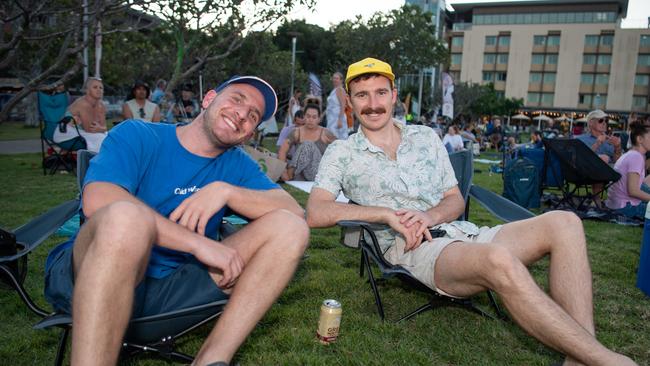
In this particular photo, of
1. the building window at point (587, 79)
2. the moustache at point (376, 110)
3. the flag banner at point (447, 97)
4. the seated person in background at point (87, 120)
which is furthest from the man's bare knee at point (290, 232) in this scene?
the building window at point (587, 79)

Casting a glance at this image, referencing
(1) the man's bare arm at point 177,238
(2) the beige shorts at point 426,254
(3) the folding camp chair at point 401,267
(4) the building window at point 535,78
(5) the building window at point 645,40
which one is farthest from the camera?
(4) the building window at point 535,78

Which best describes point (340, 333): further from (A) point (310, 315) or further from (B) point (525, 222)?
Answer: (B) point (525, 222)

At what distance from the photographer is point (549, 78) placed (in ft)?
222

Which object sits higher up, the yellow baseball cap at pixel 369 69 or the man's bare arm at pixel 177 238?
the yellow baseball cap at pixel 369 69

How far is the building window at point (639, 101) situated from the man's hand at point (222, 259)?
73.5 metres

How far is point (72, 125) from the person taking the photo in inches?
318

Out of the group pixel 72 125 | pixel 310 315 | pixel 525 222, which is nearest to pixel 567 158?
pixel 525 222

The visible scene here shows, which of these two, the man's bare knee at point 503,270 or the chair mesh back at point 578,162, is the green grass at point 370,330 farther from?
the chair mesh back at point 578,162

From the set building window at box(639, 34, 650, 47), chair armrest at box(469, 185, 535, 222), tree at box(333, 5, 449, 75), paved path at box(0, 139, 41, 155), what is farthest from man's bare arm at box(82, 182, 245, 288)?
building window at box(639, 34, 650, 47)

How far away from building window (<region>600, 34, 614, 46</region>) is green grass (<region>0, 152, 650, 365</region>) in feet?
233

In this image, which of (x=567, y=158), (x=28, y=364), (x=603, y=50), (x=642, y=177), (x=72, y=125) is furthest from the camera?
(x=603, y=50)

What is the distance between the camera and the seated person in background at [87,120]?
316 inches

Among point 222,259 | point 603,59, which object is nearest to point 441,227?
point 222,259

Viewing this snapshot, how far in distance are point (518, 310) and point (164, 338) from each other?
1.53 meters
